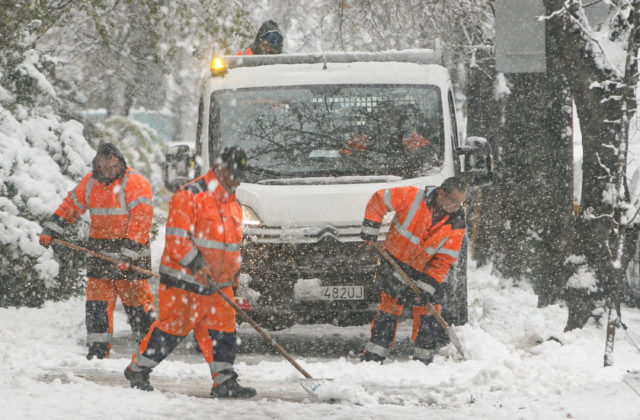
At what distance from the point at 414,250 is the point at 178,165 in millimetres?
2205

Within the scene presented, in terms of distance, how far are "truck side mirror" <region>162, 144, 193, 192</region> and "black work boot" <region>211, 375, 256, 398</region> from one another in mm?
2682

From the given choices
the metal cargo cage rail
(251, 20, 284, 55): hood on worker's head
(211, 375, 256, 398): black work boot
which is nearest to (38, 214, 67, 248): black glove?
the metal cargo cage rail

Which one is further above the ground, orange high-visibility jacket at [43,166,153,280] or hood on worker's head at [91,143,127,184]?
hood on worker's head at [91,143,127,184]

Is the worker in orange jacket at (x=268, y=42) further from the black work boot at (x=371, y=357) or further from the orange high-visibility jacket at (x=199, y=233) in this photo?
the orange high-visibility jacket at (x=199, y=233)

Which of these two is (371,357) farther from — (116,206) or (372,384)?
(116,206)

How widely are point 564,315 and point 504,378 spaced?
141 inches

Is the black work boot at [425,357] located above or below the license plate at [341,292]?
below

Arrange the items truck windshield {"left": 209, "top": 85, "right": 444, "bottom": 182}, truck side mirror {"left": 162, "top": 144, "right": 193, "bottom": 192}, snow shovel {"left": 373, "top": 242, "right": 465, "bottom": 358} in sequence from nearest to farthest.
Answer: snow shovel {"left": 373, "top": 242, "right": 465, "bottom": 358}
truck windshield {"left": 209, "top": 85, "right": 444, "bottom": 182}
truck side mirror {"left": 162, "top": 144, "right": 193, "bottom": 192}

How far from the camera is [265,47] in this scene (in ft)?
33.0

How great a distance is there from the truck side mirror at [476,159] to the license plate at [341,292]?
4.54ft

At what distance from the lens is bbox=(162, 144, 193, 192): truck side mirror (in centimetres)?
828

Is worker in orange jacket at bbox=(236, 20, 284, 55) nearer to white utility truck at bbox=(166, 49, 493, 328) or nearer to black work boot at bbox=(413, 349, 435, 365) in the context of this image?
white utility truck at bbox=(166, 49, 493, 328)

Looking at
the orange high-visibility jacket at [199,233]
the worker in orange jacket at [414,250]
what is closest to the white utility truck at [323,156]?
the worker in orange jacket at [414,250]

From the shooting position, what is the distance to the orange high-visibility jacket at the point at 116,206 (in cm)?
772
